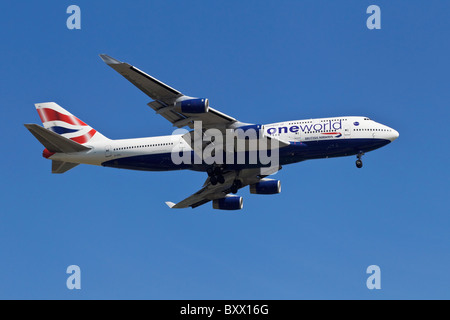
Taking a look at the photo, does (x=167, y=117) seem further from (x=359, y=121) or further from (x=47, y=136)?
(x=359, y=121)

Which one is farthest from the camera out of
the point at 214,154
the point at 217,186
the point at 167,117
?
the point at 217,186

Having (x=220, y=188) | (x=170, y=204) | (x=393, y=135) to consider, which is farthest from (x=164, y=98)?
(x=393, y=135)

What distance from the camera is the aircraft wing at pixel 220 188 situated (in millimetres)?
57156

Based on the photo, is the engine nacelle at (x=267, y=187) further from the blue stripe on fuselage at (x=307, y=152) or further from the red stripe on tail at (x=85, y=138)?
the red stripe on tail at (x=85, y=138)

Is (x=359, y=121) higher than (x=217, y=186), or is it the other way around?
(x=359, y=121)

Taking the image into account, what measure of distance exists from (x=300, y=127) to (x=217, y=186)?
36.8 ft

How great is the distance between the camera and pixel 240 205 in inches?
2399

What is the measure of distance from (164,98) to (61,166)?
1339 centimetres

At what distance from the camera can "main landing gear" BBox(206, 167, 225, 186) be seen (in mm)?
54156

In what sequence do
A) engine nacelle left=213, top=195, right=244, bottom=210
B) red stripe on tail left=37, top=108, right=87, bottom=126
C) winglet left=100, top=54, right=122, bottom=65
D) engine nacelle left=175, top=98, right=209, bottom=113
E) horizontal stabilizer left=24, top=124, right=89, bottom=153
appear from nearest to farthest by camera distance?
winglet left=100, top=54, right=122, bottom=65 → engine nacelle left=175, top=98, right=209, bottom=113 → horizontal stabilizer left=24, top=124, right=89, bottom=153 → red stripe on tail left=37, top=108, right=87, bottom=126 → engine nacelle left=213, top=195, right=244, bottom=210

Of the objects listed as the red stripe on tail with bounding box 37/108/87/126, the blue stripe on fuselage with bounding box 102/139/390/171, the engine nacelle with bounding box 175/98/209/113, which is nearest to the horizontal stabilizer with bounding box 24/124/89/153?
the red stripe on tail with bounding box 37/108/87/126

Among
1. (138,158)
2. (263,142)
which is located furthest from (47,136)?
(263,142)

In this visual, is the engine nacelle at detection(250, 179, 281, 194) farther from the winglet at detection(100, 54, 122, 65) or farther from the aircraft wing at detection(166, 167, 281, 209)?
the winglet at detection(100, 54, 122, 65)

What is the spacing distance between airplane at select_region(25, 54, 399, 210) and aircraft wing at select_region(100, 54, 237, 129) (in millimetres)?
71
